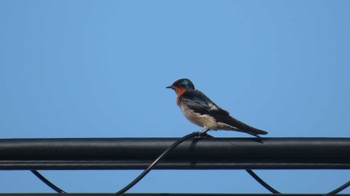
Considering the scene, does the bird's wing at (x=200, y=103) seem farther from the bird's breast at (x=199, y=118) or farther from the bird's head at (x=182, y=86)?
the bird's head at (x=182, y=86)

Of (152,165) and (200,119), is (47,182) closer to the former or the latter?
(152,165)

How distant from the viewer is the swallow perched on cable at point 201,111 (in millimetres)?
4866

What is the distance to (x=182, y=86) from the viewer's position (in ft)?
23.2

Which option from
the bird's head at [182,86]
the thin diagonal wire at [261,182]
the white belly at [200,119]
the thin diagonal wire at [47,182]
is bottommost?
the thin diagonal wire at [261,182]

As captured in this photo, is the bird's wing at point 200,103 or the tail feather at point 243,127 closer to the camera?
the tail feather at point 243,127

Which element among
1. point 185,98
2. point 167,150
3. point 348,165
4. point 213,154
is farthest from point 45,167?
point 185,98

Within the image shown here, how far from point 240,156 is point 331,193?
42 cm

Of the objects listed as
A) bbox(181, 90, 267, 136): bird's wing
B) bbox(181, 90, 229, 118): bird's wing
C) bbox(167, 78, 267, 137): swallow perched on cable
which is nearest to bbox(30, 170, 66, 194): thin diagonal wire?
bbox(181, 90, 267, 136): bird's wing

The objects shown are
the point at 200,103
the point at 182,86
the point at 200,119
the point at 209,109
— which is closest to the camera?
the point at 209,109

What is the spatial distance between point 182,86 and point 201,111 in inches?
43.6

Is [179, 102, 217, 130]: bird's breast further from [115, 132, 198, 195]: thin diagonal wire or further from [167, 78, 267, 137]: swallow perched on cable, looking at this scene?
[115, 132, 198, 195]: thin diagonal wire

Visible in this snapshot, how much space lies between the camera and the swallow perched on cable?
487cm

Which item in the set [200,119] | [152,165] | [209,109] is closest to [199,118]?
[200,119]

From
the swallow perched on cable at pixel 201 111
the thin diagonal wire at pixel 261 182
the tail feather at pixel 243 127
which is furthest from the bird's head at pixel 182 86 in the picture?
the thin diagonal wire at pixel 261 182
